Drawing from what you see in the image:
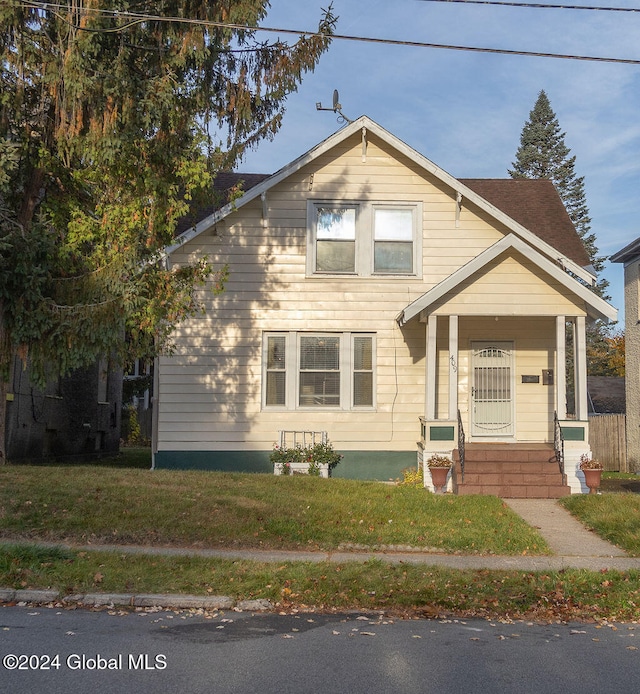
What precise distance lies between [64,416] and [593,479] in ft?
45.7

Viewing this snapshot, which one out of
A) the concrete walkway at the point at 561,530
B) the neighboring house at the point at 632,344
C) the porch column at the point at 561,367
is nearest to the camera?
the concrete walkway at the point at 561,530

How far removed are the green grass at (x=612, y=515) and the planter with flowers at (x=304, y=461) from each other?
4.70 metres

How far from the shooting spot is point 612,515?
1234cm

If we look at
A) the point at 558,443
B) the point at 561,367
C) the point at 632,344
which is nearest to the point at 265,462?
the point at 558,443

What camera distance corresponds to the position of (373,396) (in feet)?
57.1

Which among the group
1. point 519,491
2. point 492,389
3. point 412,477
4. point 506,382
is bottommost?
point 519,491

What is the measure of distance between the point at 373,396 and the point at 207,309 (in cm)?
399

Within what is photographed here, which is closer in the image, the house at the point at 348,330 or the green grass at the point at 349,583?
the green grass at the point at 349,583

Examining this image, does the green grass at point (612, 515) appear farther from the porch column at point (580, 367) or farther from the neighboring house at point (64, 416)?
the neighboring house at point (64, 416)

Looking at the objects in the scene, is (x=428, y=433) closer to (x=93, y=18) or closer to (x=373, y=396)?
(x=373, y=396)

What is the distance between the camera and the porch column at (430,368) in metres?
16.0

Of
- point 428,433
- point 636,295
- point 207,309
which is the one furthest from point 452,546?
point 636,295

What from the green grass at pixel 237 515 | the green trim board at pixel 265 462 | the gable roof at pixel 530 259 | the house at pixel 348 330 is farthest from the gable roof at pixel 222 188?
the green grass at pixel 237 515

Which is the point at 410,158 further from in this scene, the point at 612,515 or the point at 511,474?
the point at 612,515
